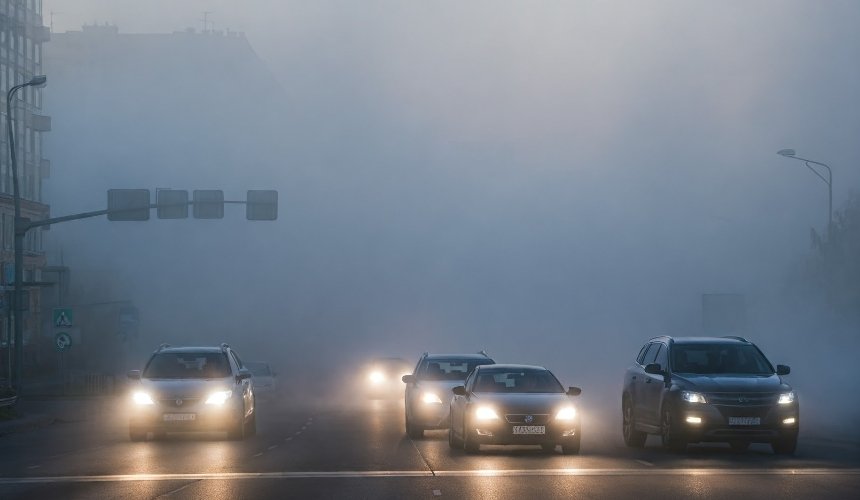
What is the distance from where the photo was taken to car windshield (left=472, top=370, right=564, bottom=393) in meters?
22.5

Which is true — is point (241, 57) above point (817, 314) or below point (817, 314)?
above

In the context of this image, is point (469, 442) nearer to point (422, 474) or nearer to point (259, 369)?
point (422, 474)

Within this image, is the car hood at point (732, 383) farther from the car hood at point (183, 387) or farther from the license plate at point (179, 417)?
the license plate at point (179, 417)

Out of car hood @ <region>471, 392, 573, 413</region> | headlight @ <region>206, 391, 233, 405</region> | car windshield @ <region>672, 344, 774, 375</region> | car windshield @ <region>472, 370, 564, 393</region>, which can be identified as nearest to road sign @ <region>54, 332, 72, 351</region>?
headlight @ <region>206, 391, 233, 405</region>

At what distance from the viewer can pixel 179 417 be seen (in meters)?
25.6

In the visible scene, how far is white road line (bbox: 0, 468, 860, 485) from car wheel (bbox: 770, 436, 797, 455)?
2.61 meters

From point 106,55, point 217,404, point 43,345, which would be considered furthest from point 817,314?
point 106,55

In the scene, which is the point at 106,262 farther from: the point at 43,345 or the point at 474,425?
the point at 474,425

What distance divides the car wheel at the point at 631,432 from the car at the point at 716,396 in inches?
18.3

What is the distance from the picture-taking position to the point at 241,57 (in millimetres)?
168250

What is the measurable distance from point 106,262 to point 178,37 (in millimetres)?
53530

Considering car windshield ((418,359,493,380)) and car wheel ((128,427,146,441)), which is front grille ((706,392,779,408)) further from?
car wheel ((128,427,146,441))

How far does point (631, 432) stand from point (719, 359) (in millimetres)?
2301

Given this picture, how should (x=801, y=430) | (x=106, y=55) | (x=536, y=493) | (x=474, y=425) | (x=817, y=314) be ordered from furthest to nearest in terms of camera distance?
(x=106, y=55) < (x=817, y=314) < (x=801, y=430) < (x=474, y=425) < (x=536, y=493)
